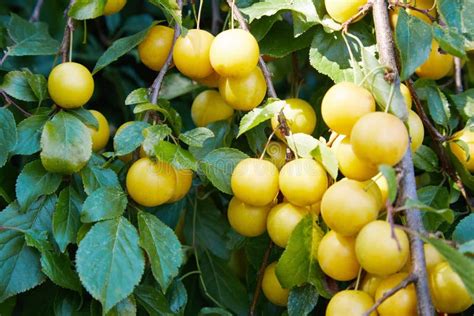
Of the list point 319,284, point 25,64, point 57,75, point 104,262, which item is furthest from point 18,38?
point 319,284

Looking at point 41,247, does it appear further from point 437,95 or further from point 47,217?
point 437,95

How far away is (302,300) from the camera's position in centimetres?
91

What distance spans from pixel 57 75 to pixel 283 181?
0.35 meters

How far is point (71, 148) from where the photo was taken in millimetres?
934

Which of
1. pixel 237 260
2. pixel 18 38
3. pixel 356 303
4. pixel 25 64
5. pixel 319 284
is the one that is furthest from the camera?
pixel 25 64

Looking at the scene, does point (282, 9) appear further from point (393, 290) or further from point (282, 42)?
point (393, 290)

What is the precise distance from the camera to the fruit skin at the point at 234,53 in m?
0.92

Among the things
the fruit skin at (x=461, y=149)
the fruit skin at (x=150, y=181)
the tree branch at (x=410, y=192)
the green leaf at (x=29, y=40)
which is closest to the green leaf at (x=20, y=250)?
the fruit skin at (x=150, y=181)

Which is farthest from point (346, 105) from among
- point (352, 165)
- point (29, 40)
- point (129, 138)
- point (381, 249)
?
point (29, 40)

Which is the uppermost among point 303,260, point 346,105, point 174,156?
point 346,105

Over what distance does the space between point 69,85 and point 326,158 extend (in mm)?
376

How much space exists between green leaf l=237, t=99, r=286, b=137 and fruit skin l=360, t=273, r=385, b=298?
0.82ft

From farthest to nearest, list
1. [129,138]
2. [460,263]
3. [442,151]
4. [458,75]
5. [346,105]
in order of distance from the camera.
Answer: [458,75] < [442,151] < [129,138] < [346,105] < [460,263]

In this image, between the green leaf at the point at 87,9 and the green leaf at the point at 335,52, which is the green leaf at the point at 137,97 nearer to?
the green leaf at the point at 87,9
